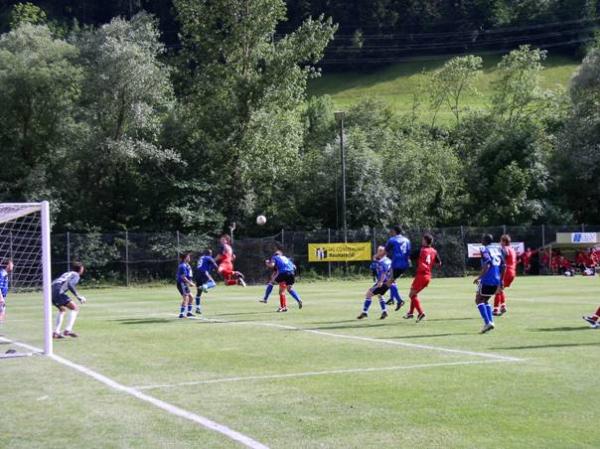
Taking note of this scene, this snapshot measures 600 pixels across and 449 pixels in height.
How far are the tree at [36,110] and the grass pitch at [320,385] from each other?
103 ft

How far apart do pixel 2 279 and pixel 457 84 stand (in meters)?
65.0

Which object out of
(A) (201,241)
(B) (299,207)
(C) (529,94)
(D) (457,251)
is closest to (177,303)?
(A) (201,241)

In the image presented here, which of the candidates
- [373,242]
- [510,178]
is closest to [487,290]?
[373,242]

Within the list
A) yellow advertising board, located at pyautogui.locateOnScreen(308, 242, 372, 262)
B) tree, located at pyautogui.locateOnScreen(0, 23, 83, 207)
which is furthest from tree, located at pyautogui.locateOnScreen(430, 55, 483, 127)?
tree, located at pyautogui.locateOnScreen(0, 23, 83, 207)

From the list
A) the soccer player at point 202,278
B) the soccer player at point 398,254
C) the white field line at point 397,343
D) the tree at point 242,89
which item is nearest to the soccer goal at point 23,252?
the soccer player at point 202,278

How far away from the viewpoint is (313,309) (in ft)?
79.5

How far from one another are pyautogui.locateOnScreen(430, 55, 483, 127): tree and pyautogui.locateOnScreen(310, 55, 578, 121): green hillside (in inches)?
450

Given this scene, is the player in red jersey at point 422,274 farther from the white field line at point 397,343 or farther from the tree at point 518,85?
the tree at point 518,85

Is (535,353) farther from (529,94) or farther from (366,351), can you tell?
(529,94)

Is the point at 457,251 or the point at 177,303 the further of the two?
the point at 457,251

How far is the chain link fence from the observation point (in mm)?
45781

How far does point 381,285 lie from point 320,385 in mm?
9736

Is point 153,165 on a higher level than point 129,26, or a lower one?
lower

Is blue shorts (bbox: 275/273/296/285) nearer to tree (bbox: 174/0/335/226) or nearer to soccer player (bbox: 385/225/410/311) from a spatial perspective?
soccer player (bbox: 385/225/410/311)
